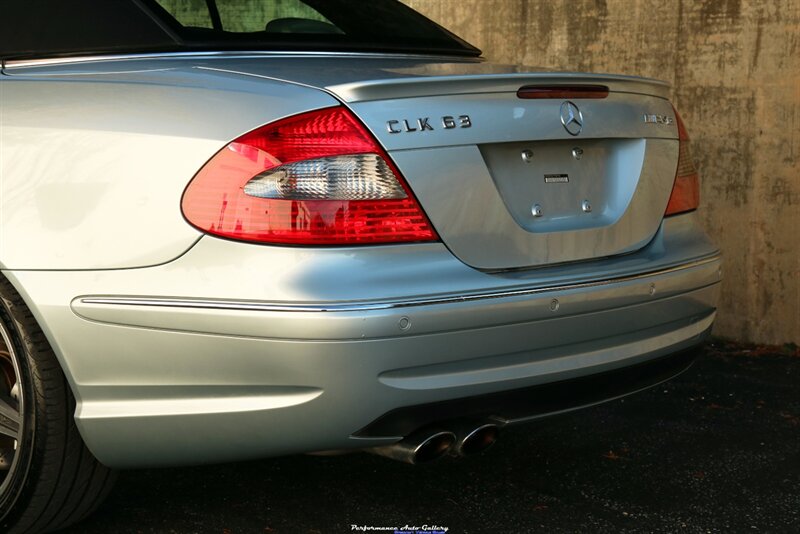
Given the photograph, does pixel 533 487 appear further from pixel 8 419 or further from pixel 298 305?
pixel 8 419

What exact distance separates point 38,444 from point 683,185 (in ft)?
6.43

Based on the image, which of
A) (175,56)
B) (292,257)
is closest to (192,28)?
(175,56)

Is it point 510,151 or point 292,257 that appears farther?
point 510,151

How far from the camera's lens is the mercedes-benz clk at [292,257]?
269 cm

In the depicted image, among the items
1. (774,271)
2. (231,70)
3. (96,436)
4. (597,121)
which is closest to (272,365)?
(96,436)

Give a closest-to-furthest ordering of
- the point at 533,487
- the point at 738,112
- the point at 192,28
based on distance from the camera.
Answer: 1. the point at 192,28
2. the point at 533,487
3. the point at 738,112

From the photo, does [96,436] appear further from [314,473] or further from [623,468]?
[623,468]

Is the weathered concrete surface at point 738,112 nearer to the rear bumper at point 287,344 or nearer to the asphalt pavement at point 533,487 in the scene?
the asphalt pavement at point 533,487

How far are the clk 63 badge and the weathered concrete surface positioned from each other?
3.17 m

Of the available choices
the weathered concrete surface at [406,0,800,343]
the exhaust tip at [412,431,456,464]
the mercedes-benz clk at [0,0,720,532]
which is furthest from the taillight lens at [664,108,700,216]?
the weathered concrete surface at [406,0,800,343]

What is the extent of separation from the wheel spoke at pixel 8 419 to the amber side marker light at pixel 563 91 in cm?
160

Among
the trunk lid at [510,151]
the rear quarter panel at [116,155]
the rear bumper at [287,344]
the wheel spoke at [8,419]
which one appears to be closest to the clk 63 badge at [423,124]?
the trunk lid at [510,151]

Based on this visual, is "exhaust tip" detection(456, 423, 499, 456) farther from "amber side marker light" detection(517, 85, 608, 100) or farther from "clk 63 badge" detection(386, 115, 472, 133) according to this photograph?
A: "amber side marker light" detection(517, 85, 608, 100)

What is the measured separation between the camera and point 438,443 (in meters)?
2.90
